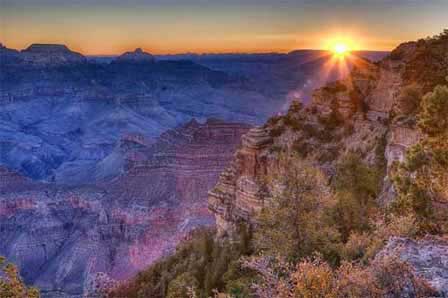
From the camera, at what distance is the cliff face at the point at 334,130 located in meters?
26.3

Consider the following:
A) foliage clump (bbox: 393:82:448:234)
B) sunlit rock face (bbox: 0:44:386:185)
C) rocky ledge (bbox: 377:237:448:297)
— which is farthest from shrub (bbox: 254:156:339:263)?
sunlit rock face (bbox: 0:44:386:185)

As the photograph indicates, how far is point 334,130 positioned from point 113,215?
44.5m

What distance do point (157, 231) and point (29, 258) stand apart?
14.8 metres

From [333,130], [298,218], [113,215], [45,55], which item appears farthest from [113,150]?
[298,218]

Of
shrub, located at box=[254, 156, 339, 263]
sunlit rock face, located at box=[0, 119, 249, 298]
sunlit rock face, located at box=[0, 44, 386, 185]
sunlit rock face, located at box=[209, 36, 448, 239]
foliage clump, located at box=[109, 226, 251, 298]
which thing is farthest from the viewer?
sunlit rock face, located at box=[0, 44, 386, 185]

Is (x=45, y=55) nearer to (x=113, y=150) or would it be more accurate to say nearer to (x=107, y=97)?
(x=107, y=97)

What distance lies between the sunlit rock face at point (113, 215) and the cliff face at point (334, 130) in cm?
2764

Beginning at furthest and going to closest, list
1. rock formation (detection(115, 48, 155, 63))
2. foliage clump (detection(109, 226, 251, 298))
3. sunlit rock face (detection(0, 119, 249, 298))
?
rock formation (detection(115, 48, 155, 63)) → sunlit rock face (detection(0, 119, 249, 298)) → foliage clump (detection(109, 226, 251, 298))

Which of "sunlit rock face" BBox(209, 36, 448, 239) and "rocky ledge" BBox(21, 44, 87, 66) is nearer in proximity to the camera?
"sunlit rock face" BBox(209, 36, 448, 239)

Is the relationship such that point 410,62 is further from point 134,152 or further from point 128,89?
point 128,89

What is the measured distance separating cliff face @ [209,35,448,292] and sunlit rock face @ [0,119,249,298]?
27637 millimetres

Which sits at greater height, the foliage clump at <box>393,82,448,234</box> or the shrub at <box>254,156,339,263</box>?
the foliage clump at <box>393,82,448,234</box>

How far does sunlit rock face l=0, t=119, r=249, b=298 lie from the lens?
62250mm

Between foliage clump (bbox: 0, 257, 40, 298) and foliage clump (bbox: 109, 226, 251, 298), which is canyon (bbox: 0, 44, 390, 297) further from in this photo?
foliage clump (bbox: 0, 257, 40, 298)
